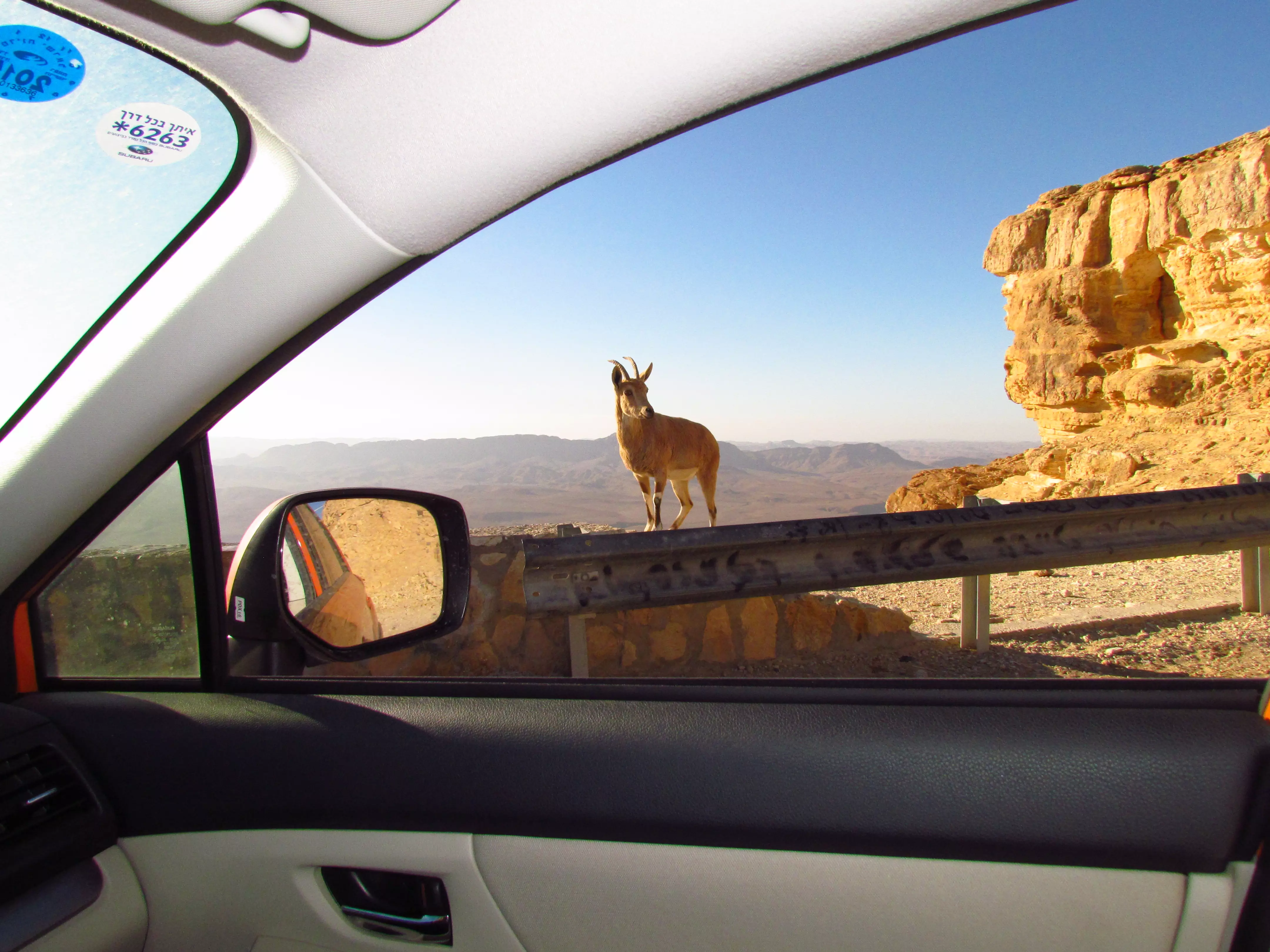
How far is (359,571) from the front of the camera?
1.61m

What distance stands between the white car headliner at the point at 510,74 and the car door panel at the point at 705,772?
2.89 ft

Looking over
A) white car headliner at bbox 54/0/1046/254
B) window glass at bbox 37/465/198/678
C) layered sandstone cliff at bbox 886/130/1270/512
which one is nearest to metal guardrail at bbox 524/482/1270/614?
window glass at bbox 37/465/198/678

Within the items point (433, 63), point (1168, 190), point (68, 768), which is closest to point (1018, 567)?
point (433, 63)

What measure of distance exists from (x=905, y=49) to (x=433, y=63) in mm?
641

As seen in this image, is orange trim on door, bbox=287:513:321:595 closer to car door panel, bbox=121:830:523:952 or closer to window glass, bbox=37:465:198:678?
window glass, bbox=37:465:198:678

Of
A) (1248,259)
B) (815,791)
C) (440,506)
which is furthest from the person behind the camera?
(1248,259)

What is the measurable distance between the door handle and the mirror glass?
412 millimetres

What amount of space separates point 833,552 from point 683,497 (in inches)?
330

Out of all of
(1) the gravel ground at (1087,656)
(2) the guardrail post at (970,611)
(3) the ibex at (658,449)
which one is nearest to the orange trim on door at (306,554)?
(1) the gravel ground at (1087,656)

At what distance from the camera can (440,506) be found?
1.49m

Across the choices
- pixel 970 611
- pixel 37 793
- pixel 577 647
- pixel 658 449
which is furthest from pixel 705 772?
pixel 658 449

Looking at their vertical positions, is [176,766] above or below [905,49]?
below

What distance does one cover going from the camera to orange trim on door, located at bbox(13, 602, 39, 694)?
1.20 meters

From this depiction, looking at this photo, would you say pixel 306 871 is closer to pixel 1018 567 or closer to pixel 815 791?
pixel 815 791
